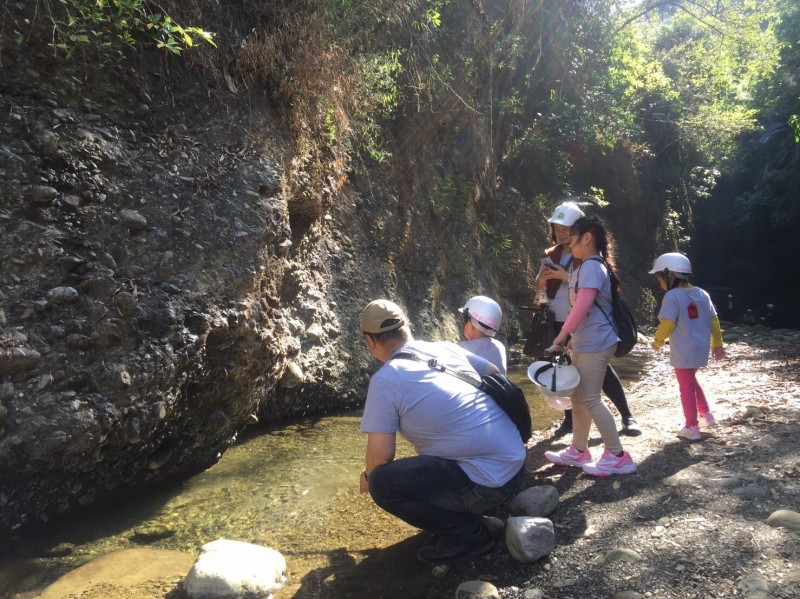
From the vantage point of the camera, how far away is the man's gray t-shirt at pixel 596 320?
3838 millimetres

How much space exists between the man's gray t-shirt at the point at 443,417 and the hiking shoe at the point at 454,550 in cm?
33

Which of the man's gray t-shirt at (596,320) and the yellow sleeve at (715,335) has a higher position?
the man's gray t-shirt at (596,320)

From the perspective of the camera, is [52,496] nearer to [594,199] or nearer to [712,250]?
[594,199]

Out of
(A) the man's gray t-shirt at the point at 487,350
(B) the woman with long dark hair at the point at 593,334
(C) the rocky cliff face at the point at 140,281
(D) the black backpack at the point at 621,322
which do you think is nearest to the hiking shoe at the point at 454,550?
(B) the woman with long dark hair at the point at 593,334

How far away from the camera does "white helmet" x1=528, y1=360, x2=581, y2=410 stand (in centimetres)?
372

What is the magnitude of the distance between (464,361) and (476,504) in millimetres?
678

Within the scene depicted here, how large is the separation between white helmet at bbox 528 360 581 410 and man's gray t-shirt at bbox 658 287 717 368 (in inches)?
49.1

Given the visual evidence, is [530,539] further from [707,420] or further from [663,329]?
[707,420]

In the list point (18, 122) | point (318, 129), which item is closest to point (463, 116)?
point (318, 129)

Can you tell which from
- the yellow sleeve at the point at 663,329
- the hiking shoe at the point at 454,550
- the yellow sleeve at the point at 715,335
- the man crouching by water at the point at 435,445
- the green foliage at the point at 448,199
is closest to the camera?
the man crouching by water at the point at 435,445

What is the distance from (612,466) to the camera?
156 inches

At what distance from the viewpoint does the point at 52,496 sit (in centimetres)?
346

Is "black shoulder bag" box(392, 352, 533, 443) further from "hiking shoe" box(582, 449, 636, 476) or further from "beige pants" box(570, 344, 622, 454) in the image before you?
"hiking shoe" box(582, 449, 636, 476)

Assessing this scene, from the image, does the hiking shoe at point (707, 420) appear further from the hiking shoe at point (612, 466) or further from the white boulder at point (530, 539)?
the white boulder at point (530, 539)
